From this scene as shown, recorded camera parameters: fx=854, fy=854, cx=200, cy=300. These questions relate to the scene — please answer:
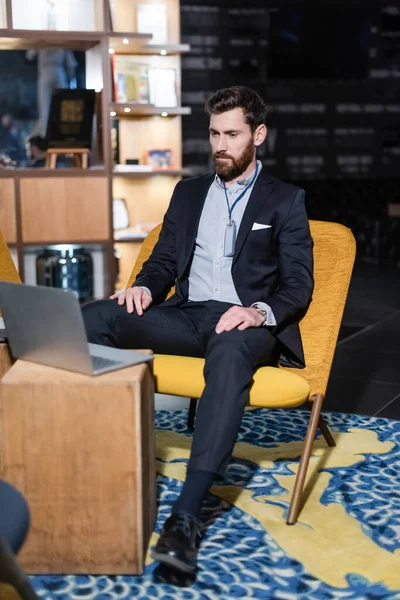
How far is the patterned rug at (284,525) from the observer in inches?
81.0

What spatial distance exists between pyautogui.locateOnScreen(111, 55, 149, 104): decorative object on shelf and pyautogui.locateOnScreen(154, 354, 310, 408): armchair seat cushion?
3476 millimetres

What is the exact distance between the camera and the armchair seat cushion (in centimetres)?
241

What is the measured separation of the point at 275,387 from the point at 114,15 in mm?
3941

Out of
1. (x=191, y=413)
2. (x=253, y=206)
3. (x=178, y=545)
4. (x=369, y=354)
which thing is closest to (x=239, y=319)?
(x=253, y=206)

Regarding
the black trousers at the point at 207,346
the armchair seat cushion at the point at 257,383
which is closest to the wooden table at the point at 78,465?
the black trousers at the point at 207,346

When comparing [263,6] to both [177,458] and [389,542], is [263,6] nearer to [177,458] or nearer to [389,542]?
[177,458]

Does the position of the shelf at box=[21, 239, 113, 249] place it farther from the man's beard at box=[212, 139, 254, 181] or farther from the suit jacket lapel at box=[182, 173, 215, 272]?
the man's beard at box=[212, 139, 254, 181]

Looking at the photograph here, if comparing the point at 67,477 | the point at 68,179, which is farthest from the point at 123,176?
the point at 67,477

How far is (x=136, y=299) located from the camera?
2.74 m

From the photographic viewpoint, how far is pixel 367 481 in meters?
2.76

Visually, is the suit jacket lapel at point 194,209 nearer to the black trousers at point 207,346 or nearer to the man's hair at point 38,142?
the black trousers at point 207,346

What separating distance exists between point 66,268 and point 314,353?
3266 mm

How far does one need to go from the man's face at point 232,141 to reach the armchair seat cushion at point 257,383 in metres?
0.67

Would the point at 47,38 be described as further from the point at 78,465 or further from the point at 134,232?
the point at 78,465
